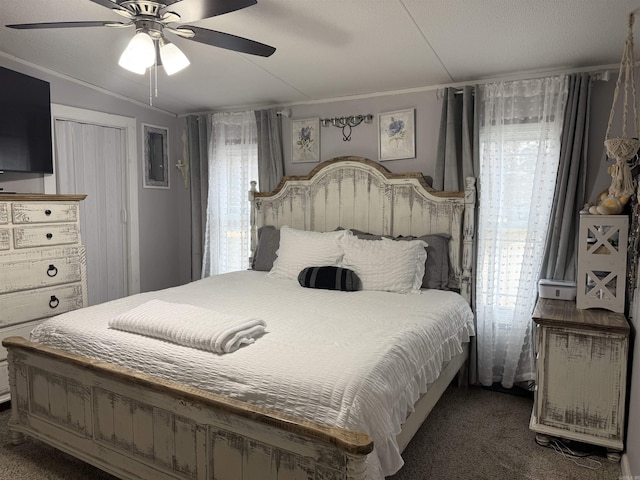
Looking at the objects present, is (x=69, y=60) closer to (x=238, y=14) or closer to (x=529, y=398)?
(x=238, y=14)

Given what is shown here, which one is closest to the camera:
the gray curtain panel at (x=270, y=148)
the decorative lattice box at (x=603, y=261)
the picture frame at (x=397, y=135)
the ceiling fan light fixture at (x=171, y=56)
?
the ceiling fan light fixture at (x=171, y=56)

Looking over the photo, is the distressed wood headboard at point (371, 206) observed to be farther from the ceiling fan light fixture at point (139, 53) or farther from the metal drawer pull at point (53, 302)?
the ceiling fan light fixture at point (139, 53)

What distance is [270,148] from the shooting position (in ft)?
13.3

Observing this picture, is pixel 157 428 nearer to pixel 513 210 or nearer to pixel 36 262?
pixel 36 262

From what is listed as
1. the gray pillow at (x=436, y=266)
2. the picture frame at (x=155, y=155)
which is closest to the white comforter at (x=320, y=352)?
the gray pillow at (x=436, y=266)

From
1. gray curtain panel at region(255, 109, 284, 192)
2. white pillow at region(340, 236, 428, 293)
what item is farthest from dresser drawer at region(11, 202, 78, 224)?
white pillow at region(340, 236, 428, 293)

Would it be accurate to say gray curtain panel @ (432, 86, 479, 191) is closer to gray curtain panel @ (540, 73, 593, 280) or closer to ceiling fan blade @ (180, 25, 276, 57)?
gray curtain panel @ (540, 73, 593, 280)

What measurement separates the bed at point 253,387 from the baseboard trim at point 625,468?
89 centimetres

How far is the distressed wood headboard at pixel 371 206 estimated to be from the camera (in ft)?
10.6

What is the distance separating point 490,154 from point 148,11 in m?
2.34

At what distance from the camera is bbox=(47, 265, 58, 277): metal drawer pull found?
3.10 metres

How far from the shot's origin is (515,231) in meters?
3.10

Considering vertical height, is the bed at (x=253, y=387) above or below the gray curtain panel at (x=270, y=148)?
below

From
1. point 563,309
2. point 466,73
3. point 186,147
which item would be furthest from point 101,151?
point 563,309
